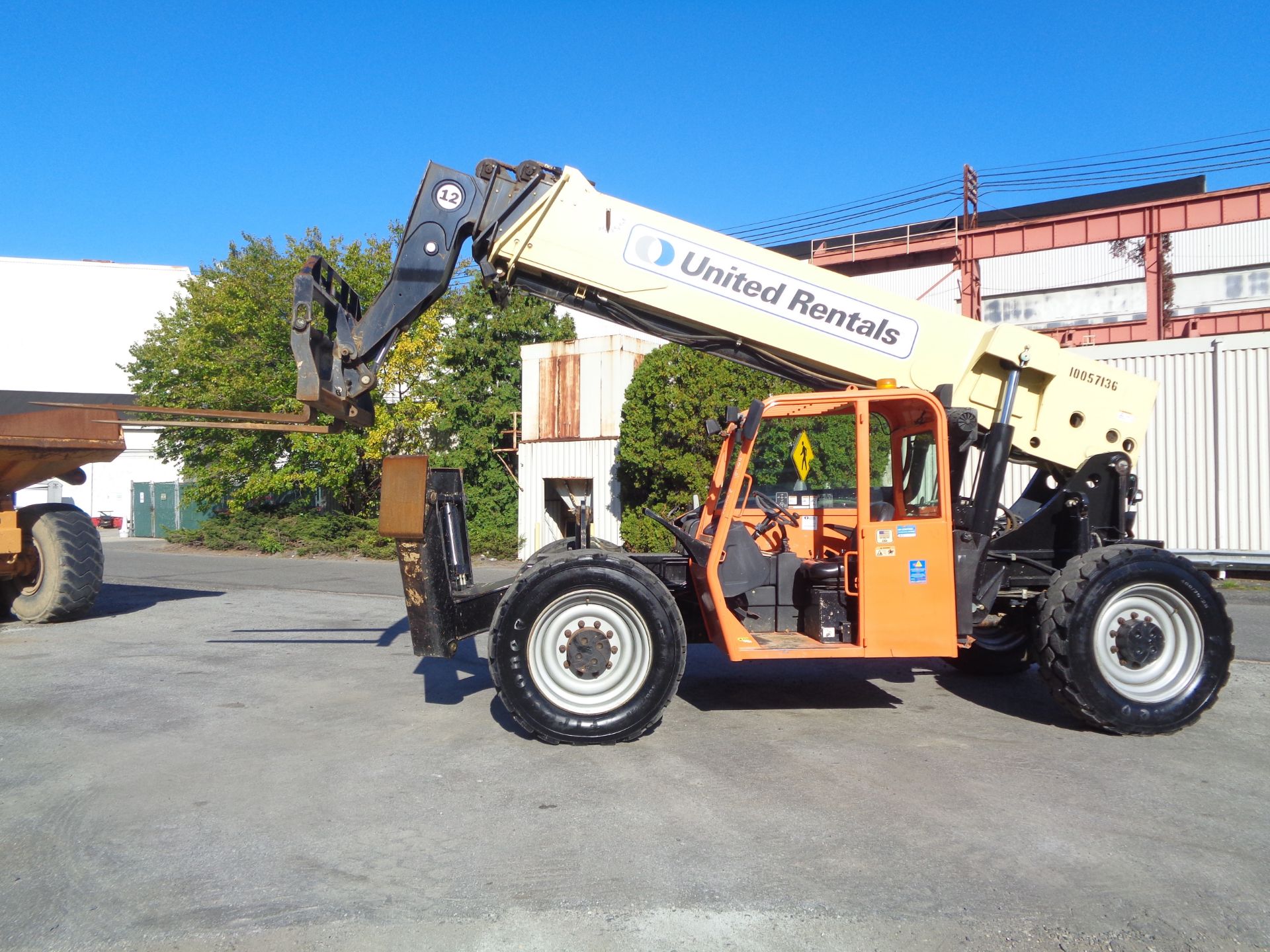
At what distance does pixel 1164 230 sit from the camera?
29344 millimetres

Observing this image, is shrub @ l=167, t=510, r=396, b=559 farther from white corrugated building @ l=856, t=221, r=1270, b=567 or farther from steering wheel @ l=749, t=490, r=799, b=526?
steering wheel @ l=749, t=490, r=799, b=526

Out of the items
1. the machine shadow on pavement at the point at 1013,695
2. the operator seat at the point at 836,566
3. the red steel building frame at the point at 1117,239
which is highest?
the red steel building frame at the point at 1117,239

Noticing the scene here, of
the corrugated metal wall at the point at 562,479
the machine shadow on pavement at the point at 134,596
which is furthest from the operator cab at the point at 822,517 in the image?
the corrugated metal wall at the point at 562,479

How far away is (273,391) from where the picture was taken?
2652cm

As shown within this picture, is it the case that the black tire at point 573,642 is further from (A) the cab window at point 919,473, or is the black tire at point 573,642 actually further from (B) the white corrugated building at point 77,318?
(B) the white corrugated building at point 77,318

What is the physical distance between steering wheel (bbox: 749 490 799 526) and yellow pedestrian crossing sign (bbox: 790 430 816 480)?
0.49 m

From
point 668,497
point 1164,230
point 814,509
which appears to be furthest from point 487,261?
point 1164,230

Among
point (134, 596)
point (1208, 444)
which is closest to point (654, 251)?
point (134, 596)

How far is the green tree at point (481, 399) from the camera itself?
27.5 m

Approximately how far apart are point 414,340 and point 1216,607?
924 inches

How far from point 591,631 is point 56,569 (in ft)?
28.3

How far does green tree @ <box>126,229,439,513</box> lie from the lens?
26.4m

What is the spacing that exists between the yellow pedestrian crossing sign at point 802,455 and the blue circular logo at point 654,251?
5.94ft

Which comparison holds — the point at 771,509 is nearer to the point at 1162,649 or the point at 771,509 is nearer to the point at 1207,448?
the point at 1162,649
